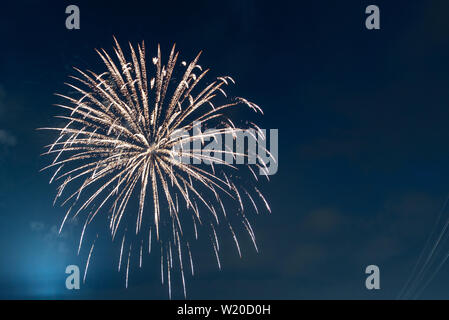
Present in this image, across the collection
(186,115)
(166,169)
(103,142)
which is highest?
(186,115)
